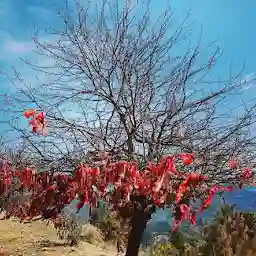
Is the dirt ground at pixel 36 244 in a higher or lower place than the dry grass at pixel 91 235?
lower

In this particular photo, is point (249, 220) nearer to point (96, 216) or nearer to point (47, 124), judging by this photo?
point (47, 124)

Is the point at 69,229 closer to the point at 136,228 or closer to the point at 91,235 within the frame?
the point at 91,235

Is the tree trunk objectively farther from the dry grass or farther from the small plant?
the dry grass

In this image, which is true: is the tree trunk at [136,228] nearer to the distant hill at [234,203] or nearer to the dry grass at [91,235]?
the distant hill at [234,203]

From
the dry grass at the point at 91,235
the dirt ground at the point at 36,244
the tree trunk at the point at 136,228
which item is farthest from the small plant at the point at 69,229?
the tree trunk at the point at 136,228

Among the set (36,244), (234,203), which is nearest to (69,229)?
(36,244)

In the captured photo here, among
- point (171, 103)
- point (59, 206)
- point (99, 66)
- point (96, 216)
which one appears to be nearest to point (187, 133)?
point (171, 103)

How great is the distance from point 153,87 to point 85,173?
150 inches

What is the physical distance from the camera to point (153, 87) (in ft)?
31.0

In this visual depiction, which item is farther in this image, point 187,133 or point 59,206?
point 187,133

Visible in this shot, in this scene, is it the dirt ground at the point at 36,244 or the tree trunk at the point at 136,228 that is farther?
the dirt ground at the point at 36,244

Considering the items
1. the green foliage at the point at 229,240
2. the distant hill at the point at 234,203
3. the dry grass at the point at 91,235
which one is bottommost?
the green foliage at the point at 229,240

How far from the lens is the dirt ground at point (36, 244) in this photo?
1305cm

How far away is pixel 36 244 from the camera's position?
14.2 meters
